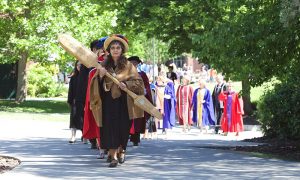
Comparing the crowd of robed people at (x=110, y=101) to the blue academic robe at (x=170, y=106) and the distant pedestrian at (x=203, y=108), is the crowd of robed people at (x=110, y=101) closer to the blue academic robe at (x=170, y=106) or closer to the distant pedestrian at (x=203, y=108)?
the blue academic robe at (x=170, y=106)

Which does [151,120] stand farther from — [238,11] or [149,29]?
[149,29]

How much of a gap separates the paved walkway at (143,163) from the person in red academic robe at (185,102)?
247 inches

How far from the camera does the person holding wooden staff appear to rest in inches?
459

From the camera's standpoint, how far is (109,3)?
29922mm

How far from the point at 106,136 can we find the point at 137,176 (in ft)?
4.80

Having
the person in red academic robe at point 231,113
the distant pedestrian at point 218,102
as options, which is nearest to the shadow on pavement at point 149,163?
the person in red academic robe at point 231,113

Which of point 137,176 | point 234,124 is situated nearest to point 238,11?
point 137,176

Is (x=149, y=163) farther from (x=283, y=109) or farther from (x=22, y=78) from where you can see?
(x=22, y=78)

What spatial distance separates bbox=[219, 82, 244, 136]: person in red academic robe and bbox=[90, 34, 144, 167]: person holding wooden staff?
8740 mm

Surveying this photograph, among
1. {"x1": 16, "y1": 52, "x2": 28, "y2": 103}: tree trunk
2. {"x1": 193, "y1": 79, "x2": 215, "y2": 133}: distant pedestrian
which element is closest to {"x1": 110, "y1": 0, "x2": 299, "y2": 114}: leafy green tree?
{"x1": 193, "y1": 79, "x2": 215, "y2": 133}: distant pedestrian

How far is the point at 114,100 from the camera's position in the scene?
11.7 meters

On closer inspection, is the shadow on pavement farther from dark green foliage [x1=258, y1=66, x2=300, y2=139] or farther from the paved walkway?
dark green foliage [x1=258, y1=66, x2=300, y2=139]

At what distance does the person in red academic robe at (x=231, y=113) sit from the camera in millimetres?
20250

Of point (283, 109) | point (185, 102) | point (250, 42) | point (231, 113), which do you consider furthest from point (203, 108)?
point (250, 42)
